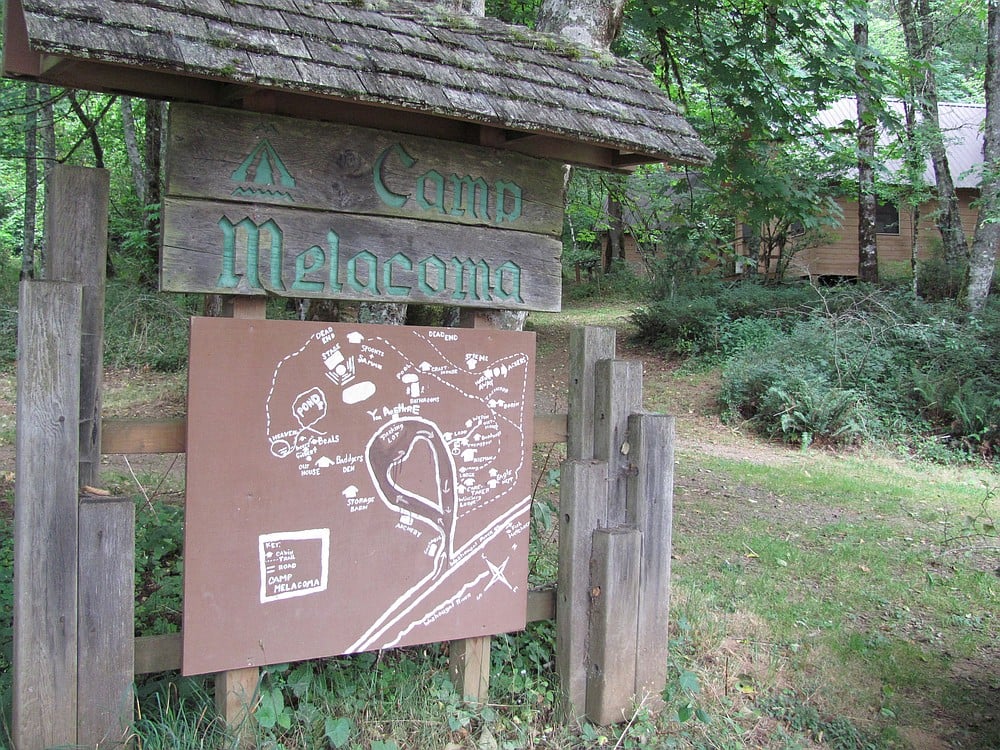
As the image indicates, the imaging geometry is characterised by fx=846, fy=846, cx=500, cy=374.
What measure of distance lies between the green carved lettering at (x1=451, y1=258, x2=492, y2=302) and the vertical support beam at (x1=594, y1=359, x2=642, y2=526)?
25.2 inches

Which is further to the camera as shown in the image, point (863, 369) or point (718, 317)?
point (718, 317)

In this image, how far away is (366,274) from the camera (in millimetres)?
3133

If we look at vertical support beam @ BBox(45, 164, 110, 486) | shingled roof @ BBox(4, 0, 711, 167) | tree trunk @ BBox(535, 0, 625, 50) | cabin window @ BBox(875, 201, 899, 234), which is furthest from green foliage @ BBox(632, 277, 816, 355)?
vertical support beam @ BBox(45, 164, 110, 486)

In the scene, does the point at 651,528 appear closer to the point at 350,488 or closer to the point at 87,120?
the point at 350,488

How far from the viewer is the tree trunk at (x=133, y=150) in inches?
568

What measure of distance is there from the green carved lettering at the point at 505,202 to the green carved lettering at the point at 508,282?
0.18m

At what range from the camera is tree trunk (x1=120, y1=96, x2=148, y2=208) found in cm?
1444

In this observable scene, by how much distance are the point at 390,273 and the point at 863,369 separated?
10974mm

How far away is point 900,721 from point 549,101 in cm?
335

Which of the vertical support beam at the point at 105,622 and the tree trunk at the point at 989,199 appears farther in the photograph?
the tree trunk at the point at 989,199

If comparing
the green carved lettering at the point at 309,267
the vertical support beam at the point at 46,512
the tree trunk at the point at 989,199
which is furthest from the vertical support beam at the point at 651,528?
the tree trunk at the point at 989,199

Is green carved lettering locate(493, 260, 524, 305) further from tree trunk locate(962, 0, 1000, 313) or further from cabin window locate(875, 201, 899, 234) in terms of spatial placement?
cabin window locate(875, 201, 899, 234)

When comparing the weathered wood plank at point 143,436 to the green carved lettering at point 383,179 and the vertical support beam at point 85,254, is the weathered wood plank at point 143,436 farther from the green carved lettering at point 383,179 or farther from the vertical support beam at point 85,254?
the green carved lettering at point 383,179

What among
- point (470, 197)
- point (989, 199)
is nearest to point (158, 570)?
point (470, 197)
